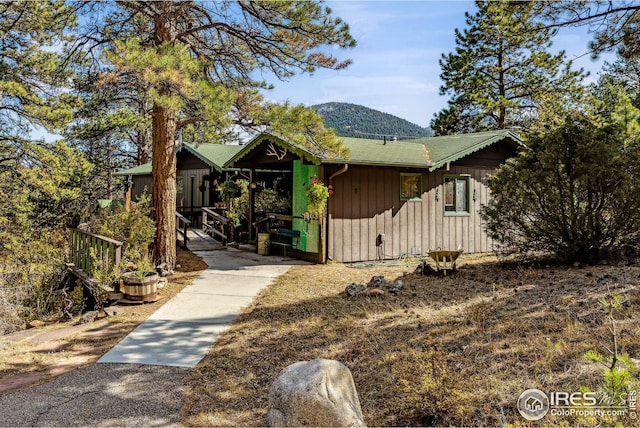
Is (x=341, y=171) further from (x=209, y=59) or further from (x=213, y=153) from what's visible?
(x=213, y=153)

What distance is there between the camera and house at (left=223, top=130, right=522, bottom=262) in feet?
34.9

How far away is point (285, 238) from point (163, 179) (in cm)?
408

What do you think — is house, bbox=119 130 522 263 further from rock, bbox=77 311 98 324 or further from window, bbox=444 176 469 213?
rock, bbox=77 311 98 324

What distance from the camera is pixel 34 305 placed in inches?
323

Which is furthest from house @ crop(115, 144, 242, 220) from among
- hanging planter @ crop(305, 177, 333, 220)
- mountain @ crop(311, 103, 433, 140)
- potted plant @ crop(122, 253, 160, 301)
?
potted plant @ crop(122, 253, 160, 301)

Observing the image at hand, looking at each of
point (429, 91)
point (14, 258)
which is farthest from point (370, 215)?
point (429, 91)

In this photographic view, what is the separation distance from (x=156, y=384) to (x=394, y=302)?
11.9ft

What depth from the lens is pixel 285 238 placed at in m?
12.2

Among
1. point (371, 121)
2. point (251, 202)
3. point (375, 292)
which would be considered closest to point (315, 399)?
point (375, 292)

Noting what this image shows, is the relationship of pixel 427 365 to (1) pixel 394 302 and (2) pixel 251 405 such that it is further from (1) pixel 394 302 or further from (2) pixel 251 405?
(1) pixel 394 302

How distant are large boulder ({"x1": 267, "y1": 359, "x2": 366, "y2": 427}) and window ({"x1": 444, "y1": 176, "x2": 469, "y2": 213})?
992cm

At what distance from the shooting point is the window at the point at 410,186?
11648 millimetres

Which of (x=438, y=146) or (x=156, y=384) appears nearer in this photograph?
(x=156, y=384)

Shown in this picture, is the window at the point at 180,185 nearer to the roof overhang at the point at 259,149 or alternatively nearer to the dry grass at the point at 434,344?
the roof overhang at the point at 259,149
